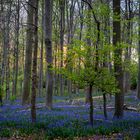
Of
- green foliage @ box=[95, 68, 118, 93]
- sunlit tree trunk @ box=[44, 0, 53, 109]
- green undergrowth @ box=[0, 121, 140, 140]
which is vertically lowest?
green undergrowth @ box=[0, 121, 140, 140]

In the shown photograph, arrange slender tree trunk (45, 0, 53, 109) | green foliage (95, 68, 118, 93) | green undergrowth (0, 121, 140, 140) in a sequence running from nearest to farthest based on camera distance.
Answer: green undergrowth (0, 121, 140, 140) < green foliage (95, 68, 118, 93) < slender tree trunk (45, 0, 53, 109)

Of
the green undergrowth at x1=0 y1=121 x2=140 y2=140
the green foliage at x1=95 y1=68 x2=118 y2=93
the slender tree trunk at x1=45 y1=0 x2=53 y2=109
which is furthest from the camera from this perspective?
the slender tree trunk at x1=45 y1=0 x2=53 y2=109

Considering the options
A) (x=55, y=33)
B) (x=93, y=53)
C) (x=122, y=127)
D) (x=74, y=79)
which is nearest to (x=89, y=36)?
(x=93, y=53)

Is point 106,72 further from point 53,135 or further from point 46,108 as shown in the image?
point 46,108

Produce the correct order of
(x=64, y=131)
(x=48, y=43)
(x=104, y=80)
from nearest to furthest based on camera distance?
(x=64, y=131) < (x=104, y=80) < (x=48, y=43)

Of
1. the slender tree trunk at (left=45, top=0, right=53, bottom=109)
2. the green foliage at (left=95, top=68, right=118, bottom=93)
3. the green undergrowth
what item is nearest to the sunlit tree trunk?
the slender tree trunk at (left=45, top=0, right=53, bottom=109)

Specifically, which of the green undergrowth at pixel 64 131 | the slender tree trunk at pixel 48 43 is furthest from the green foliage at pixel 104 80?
the slender tree trunk at pixel 48 43

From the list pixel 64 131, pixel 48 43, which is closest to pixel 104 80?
pixel 64 131

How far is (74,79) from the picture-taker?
37.4 ft

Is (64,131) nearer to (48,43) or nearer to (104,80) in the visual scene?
(104,80)

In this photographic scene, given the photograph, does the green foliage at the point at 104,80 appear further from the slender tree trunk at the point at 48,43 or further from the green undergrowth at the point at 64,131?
the slender tree trunk at the point at 48,43

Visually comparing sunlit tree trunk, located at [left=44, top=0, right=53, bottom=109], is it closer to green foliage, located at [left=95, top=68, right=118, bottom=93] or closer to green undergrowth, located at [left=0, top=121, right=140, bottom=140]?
green foliage, located at [left=95, top=68, right=118, bottom=93]

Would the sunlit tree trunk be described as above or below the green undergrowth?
above

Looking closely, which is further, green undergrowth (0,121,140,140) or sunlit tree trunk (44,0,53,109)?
sunlit tree trunk (44,0,53,109)
